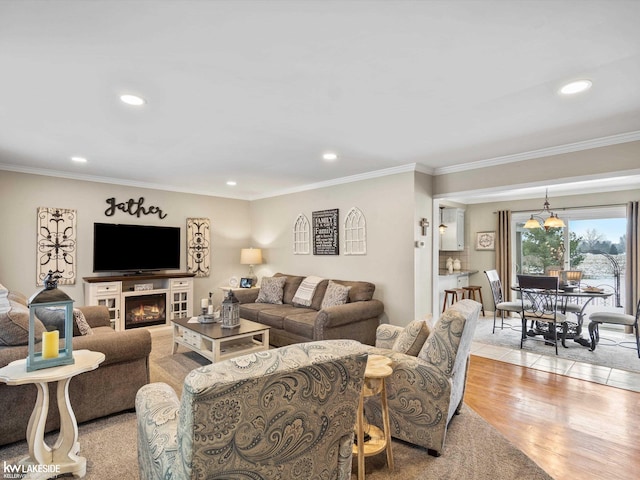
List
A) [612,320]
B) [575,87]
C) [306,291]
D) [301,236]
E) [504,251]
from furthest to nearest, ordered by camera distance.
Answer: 1. [504,251]
2. [301,236]
3. [306,291]
4. [612,320]
5. [575,87]

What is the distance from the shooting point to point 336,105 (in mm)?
2641

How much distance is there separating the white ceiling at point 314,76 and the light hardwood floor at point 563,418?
2.46 m

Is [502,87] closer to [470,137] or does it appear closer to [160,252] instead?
[470,137]

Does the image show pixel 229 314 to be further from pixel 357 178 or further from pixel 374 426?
pixel 357 178

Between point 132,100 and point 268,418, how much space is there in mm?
2486

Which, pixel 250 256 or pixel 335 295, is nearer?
pixel 335 295

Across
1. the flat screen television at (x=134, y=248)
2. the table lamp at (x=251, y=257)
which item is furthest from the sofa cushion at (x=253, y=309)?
the flat screen television at (x=134, y=248)

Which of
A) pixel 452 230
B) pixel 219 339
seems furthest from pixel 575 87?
pixel 452 230

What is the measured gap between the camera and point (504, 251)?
6.83 m

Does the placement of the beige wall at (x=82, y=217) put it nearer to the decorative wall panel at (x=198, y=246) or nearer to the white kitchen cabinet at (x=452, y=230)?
the decorative wall panel at (x=198, y=246)

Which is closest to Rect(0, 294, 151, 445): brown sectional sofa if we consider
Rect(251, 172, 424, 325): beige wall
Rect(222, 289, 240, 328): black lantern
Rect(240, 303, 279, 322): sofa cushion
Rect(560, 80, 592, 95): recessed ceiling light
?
Rect(222, 289, 240, 328): black lantern

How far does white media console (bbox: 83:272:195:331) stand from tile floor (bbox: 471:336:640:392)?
4.60 metres

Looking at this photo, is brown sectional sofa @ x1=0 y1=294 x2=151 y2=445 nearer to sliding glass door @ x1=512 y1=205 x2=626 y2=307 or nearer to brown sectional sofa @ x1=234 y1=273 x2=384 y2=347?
brown sectional sofa @ x1=234 y1=273 x2=384 y2=347

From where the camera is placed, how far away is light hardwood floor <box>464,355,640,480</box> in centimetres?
224
